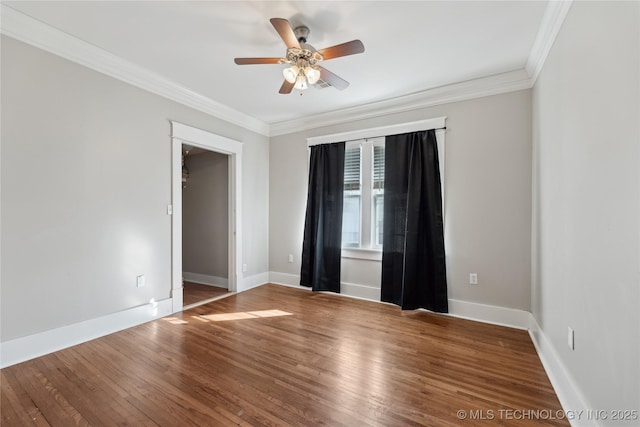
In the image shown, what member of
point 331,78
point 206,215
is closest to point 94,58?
point 331,78

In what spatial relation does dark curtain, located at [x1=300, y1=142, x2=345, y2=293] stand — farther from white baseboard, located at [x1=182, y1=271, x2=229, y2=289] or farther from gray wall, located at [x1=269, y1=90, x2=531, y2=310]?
white baseboard, located at [x1=182, y1=271, x2=229, y2=289]

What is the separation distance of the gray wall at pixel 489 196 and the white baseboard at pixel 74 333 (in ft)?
11.6

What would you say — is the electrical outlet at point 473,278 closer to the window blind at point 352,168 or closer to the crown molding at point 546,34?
the window blind at point 352,168

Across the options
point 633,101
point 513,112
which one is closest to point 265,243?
point 513,112

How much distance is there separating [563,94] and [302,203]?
326cm

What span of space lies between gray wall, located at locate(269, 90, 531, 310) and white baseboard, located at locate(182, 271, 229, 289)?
3378mm

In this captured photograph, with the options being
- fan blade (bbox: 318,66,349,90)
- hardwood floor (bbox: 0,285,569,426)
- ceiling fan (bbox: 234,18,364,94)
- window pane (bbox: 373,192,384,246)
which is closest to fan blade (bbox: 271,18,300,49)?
ceiling fan (bbox: 234,18,364,94)

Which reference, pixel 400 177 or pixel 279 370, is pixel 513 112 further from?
pixel 279 370

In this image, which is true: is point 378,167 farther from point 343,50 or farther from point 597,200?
point 597,200

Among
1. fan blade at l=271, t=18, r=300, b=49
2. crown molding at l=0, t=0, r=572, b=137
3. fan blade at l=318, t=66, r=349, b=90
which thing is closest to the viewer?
fan blade at l=271, t=18, r=300, b=49

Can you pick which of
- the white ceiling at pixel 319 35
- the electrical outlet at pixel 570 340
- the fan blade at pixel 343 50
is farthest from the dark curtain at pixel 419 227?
the fan blade at pixel 343 50

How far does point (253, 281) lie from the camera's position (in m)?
4.35

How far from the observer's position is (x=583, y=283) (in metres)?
1.48

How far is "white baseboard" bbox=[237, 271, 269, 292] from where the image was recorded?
4.12 metres
